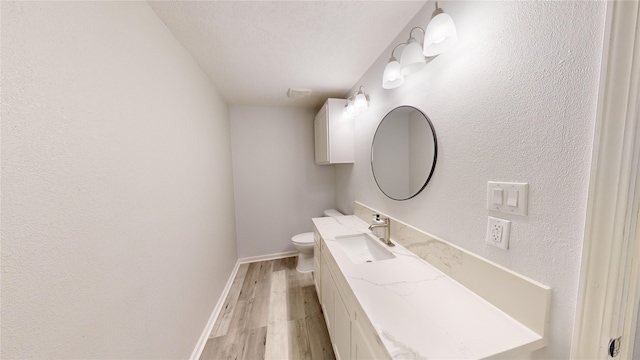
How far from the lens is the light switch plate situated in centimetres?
68

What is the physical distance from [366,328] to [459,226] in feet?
2.09

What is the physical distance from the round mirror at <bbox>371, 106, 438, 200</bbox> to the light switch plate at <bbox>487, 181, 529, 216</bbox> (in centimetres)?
33

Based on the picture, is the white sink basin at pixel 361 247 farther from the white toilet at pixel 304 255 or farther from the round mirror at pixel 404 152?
the white toilet at pixel 304 255

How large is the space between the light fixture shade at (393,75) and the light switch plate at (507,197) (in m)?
0.82

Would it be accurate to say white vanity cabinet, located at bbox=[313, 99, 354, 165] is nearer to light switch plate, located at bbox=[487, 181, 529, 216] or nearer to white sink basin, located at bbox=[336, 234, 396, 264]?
white sink basin, located at bbox=[336, 234, 396, 264]

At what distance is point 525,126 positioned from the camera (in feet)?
2.22

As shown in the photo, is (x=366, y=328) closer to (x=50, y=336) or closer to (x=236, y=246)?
(x=50, y=336)

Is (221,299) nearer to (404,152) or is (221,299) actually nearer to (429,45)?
(404,152)

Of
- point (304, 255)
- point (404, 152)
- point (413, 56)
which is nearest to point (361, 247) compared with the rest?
point (404, 152)

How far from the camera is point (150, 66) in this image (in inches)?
40.2

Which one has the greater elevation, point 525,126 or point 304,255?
point 525,126

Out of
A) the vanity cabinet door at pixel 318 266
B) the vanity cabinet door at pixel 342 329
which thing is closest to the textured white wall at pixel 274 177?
the vanity cabinet door at pixel 318 266

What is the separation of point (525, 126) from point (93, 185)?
5.09 ft

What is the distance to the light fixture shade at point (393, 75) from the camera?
1.20 meters
